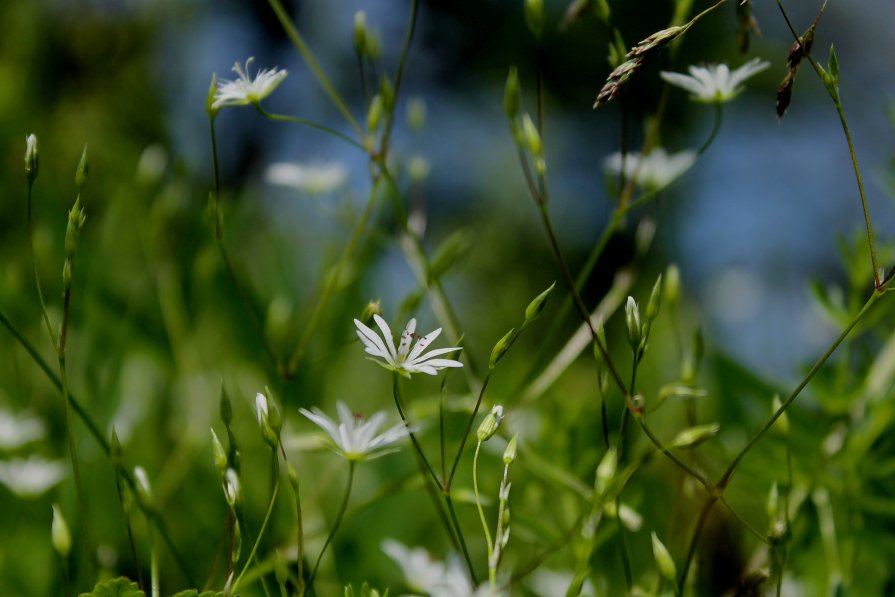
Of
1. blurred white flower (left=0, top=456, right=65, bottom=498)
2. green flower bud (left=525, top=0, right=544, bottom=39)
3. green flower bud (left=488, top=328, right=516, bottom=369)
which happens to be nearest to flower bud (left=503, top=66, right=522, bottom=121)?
green flower bud (left=525, top=0, right=544, bottom=39)

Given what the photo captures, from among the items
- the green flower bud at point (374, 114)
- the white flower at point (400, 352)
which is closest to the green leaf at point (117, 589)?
the white flower at point (400, 352)

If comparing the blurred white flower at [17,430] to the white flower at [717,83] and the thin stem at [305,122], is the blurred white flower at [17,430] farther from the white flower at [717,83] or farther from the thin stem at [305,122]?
the white flower at [717,83]

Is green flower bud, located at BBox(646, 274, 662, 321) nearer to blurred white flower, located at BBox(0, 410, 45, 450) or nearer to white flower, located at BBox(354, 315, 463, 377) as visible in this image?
white flower, located at BBox(354, 315, 463, 377)

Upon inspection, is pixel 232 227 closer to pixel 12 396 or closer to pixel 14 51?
pixel 12 396

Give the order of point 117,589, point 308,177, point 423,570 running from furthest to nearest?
point 308,177, point 423,570, point 117,589

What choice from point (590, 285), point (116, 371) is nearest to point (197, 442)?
point (116, 371)

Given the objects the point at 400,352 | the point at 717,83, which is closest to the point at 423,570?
the point at 400,352

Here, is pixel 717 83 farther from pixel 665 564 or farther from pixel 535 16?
pixel 665 564
